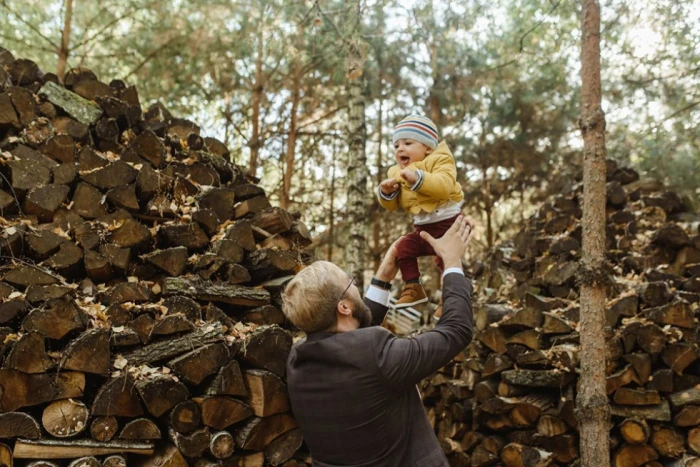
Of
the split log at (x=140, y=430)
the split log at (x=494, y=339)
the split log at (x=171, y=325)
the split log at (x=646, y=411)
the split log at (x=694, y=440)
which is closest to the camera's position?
the split log at (x=140, y=430)

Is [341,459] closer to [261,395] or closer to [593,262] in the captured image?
[261,395]

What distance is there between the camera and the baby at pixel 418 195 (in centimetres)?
266

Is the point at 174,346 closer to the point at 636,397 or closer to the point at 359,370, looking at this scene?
the point at 359,370

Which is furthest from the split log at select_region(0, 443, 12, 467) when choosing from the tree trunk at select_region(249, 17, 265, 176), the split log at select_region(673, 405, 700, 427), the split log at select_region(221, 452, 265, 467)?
the tree trunk at select_region(249, 17, 265, 176)

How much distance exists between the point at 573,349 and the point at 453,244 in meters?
3.66

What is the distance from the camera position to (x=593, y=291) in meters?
3.94

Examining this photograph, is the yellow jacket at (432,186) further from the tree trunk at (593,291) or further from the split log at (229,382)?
the tree trunk at (593,291)

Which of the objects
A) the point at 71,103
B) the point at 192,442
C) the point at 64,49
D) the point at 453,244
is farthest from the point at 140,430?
the point at 64,49

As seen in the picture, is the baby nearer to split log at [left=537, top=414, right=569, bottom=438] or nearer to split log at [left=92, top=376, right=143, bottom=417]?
split log at [left=92, top=376, right=143, bottom=417]

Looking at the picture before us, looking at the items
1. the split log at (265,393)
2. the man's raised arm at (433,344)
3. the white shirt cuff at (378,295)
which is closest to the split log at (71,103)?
the split log at (265,393)

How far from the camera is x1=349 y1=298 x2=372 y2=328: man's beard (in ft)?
7.23

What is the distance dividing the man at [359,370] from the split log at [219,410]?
1.41 meters

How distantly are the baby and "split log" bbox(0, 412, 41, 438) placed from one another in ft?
7.37

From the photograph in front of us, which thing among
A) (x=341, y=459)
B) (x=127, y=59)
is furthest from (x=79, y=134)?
(x=127, y=59)
